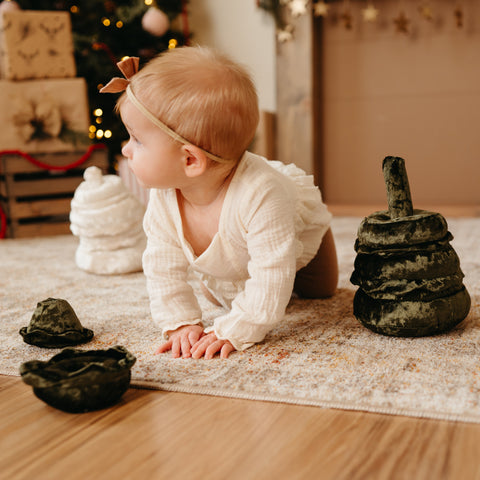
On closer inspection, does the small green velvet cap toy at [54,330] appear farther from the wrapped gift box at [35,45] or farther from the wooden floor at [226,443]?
the wrapped gift box at [35,45]

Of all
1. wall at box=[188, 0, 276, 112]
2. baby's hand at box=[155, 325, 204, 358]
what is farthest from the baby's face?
wall at box=[188, 0, 276, 112]

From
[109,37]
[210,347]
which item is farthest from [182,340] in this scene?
[109,37]

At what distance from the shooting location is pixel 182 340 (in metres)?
0.89

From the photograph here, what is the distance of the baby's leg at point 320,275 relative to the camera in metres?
1.17

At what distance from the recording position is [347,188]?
299cm

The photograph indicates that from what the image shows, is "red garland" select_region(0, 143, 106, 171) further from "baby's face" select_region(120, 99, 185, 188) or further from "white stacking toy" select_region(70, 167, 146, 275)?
"baby's face" select_region(120, 99, 185, 188)

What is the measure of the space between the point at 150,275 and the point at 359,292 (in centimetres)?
36

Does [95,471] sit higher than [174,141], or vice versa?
[174,141]

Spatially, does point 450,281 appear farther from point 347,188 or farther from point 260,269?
point 347,188

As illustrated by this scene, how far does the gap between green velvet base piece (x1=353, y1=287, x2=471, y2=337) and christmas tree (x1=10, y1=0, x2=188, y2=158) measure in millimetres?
2023

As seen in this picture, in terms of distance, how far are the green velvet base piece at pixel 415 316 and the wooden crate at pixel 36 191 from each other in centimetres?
173

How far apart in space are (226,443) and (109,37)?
2421 mm

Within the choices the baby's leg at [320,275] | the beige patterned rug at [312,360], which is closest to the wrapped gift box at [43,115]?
the beige patterned rug at [312,360]

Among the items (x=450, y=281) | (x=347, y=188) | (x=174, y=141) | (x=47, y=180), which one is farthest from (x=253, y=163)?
(x=347, y=188)
